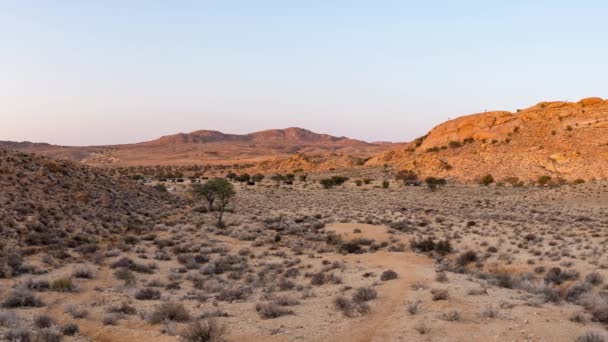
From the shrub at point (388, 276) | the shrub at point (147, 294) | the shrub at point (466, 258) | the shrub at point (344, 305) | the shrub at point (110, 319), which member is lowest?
the shrub at point (466, 258)

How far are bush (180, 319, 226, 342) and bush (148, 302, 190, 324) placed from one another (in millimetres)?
1158

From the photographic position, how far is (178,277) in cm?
1585

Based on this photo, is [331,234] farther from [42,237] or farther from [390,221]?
[42,237]

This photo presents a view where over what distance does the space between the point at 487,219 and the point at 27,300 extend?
2740 centimetres

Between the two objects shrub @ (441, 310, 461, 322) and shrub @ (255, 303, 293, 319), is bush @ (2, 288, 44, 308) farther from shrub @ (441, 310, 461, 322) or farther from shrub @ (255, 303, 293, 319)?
shrub @ (441, 310, 461, 322)

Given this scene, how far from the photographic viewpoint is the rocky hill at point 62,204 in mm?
21047

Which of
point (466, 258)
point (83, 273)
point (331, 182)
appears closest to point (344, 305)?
point (83, 273)

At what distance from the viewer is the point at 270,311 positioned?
10789mm

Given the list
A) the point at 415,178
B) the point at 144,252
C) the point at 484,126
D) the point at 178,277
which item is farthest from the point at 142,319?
the point at 484,126

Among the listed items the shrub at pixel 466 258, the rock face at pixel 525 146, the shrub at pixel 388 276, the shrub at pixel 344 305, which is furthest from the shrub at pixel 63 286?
the rock face at pixel 525 146

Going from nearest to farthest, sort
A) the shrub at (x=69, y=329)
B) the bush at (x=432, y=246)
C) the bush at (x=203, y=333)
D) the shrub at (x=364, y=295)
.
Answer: the bush at (x=203, y=333)
the shrub at (x=69, y=329)
the shrub at (x=364, y=295)
the bush at (x=432, y=246)

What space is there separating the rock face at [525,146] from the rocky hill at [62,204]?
4207 centimetres

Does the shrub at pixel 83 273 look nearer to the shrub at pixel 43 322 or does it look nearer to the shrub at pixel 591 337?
the shrub at pixel 43 322

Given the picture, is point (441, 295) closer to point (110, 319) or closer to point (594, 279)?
point (594, 279)
